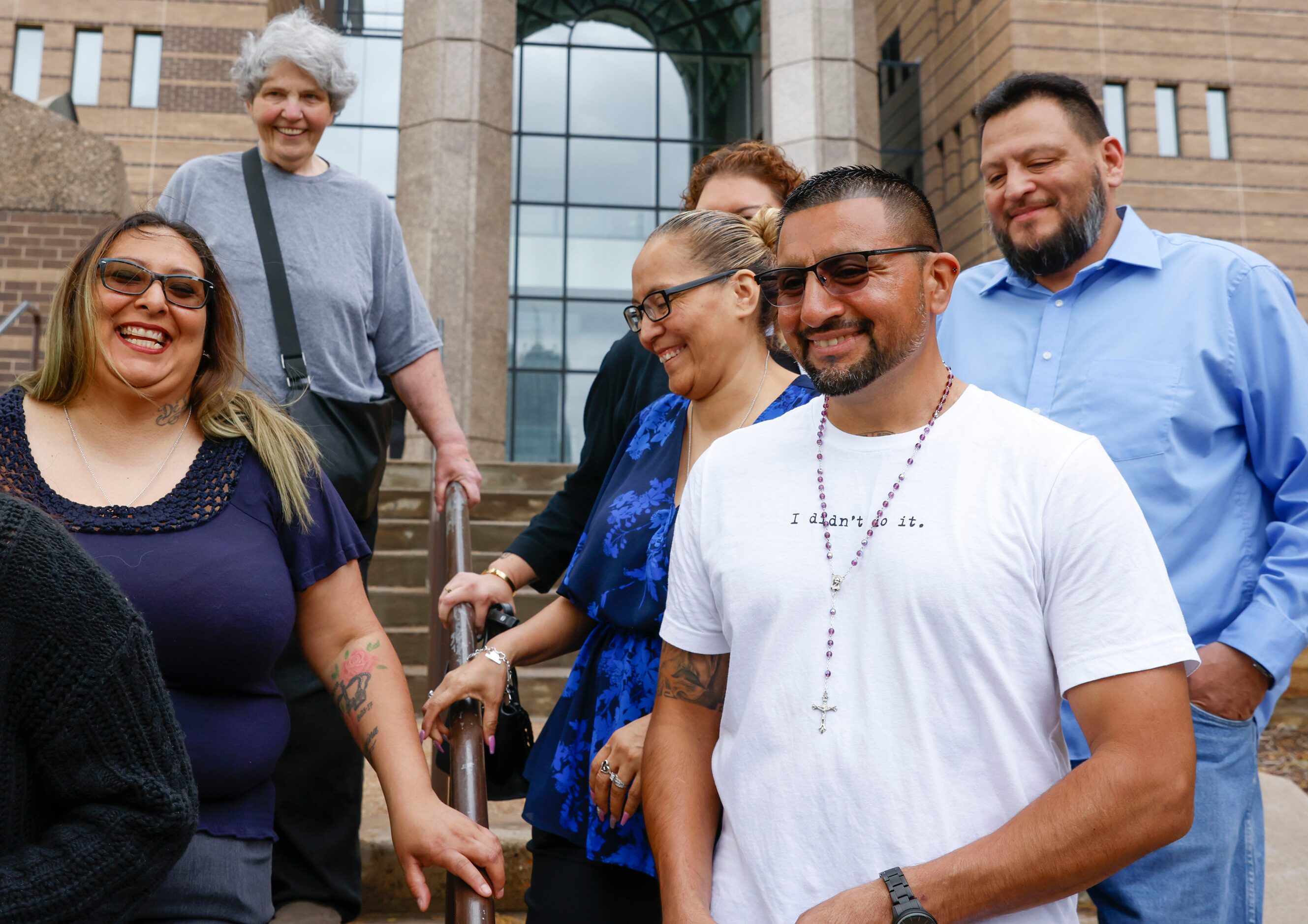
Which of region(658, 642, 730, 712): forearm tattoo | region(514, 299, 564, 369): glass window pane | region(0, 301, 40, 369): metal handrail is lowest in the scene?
region(658, 642, 730, 712): forearm tattoo

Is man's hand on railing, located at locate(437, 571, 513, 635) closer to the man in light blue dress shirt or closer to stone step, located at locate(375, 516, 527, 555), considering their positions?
the man in light blue dress shirt

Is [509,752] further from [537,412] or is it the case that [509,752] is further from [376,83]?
[376,83]

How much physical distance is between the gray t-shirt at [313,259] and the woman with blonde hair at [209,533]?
0.83 m

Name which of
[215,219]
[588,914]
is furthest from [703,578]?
[215,219]

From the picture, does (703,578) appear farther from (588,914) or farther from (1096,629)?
(588,914)

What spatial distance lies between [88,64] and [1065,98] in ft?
42.8

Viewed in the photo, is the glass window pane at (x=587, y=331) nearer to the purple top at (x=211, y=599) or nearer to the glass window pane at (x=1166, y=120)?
the glass window pane at (x=1166, y=120)

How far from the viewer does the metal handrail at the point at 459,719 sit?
1.90 m

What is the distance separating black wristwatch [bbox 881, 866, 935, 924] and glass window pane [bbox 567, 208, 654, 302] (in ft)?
60.6

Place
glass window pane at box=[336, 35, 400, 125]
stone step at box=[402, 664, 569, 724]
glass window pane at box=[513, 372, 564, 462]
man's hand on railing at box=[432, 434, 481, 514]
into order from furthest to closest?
glass window pane at box=[513, 372, 564, 462]
glass window pane at box=[336, 35, 400, 125]
stone step at box=[402, 664, 569, 724]
man's hand on railing at box=[432, 434, 481, 514]

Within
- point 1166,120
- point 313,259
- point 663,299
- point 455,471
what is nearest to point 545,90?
point 1166,120

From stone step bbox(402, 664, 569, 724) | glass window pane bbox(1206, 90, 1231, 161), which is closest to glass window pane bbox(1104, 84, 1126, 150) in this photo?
glass window pane bbox(1206, 90, 1231, 161)

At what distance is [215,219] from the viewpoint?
128 inches

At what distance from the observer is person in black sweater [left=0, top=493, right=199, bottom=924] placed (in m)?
1.40
